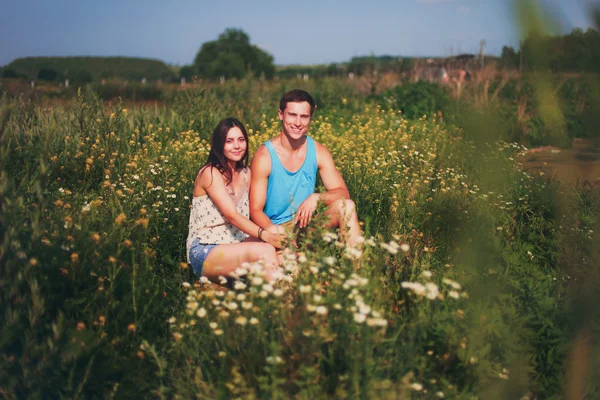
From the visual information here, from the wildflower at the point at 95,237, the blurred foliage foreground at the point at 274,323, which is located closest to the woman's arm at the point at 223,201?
the blurred foliage foreground at the point at 274,323

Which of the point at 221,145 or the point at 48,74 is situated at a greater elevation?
the point at 48,74

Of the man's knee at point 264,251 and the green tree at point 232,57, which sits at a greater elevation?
the green tree at point 232,57

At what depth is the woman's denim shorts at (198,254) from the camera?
3525mm

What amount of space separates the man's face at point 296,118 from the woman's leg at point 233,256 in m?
0.98

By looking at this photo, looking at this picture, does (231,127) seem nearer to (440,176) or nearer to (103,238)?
(103,238)

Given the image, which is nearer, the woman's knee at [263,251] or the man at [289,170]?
the woman's knee at [263,251]

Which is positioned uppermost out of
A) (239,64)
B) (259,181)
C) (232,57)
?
(232,57)

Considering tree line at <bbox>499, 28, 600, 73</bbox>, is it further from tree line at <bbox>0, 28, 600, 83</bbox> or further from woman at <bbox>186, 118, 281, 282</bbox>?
woman at <bbox>186, 118, 281, 282</bbox>

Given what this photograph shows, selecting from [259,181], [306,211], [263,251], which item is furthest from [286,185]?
[263,251]

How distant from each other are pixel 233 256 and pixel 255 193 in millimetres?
629

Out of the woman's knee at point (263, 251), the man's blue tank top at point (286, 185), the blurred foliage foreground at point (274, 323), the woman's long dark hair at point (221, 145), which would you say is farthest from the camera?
the man's blue tank top at point (286, 185)

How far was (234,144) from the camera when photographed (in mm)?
3877

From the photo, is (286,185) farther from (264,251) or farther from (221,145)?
(264,251)

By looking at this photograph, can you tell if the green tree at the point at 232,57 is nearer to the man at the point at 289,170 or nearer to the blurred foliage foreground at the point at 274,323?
the man at the point at 289,170
